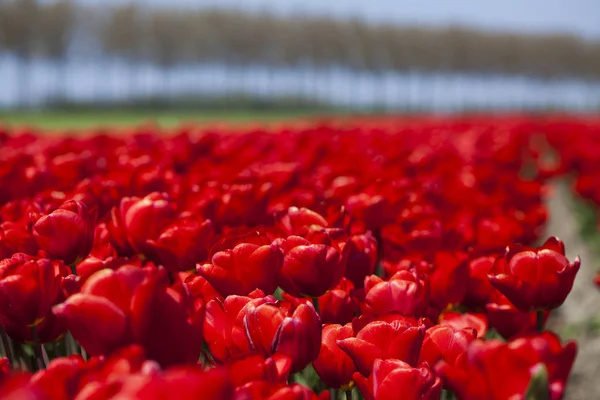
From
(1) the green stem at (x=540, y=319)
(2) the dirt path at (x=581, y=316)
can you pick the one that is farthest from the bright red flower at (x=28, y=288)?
(2) the dirt path at (x=581, y=316)

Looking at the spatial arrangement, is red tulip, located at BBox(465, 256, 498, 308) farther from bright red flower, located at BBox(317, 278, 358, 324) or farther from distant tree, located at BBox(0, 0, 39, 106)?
distant tree, located at BBox(0, 0, 39, 106)

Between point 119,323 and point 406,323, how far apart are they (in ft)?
1.51

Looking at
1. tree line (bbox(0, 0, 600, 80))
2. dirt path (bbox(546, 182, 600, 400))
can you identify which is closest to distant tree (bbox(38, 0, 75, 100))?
tree line (bbox(0, 0, 600, 80))

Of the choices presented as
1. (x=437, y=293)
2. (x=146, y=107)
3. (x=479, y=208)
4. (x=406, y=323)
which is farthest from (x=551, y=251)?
(x=146, y=107)

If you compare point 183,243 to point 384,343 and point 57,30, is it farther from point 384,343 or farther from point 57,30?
point 57,30

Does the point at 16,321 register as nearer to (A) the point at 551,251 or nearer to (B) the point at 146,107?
(A) the point at 551,251

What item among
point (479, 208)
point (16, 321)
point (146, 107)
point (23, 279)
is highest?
point (23, 279)

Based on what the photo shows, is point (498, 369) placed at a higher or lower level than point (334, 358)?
higher

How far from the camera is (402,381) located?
3.33ft

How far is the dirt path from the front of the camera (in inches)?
161

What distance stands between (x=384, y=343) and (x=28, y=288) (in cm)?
68

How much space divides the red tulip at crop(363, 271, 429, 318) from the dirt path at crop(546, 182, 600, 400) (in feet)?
9.97

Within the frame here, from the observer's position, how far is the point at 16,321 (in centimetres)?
135

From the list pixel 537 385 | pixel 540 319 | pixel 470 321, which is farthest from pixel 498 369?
pixel 540 319
